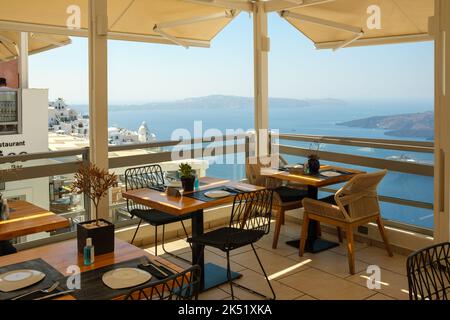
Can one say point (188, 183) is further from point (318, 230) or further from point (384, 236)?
point (384, 236)

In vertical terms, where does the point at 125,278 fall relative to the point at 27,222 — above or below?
below

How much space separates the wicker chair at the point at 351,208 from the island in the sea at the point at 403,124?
0.76 m

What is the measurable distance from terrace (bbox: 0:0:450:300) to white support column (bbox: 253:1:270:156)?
14 millimetres

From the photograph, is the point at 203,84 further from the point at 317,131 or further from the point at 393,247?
the point at 393,247

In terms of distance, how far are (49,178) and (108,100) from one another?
3.48ft

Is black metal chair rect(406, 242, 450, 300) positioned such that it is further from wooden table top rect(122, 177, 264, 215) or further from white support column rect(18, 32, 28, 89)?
white support column rect(18, 32, 28, 89)

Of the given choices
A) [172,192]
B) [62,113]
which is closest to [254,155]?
[172,192]

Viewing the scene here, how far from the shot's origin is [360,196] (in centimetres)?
440

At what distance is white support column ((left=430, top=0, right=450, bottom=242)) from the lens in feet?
12.8

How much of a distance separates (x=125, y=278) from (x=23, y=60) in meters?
5.22

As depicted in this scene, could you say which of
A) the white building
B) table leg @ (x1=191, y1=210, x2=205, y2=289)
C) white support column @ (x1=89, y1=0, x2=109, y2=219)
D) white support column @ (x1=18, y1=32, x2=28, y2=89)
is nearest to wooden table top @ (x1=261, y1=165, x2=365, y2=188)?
table leg @ (x1=191, y1=210, x2=205, y2=289)

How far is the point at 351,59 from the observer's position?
1160cm

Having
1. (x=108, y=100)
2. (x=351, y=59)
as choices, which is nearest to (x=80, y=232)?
(x=108, y=100)

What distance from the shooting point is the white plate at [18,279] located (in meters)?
2.06
